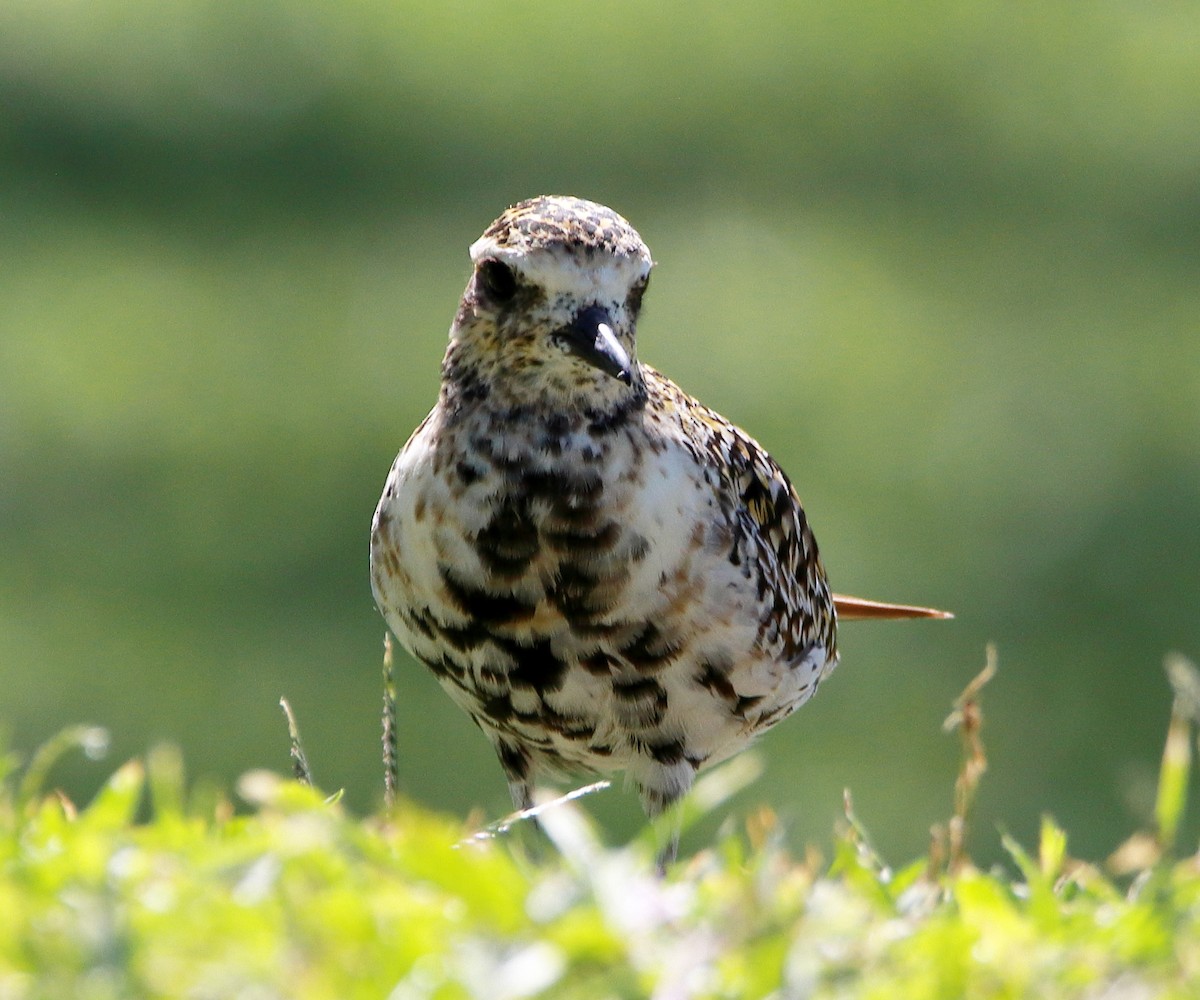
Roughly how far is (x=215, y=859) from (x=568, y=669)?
5.23ft

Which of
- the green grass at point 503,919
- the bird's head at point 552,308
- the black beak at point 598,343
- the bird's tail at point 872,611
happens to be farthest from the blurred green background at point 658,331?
the green grass at point 503,919

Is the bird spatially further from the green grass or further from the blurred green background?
the blurred green background

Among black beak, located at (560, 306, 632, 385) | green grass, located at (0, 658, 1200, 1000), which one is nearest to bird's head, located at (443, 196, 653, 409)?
black beak, located at (560, 306, 632, 385)

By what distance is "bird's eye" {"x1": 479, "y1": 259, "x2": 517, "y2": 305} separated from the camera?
15.6 ft

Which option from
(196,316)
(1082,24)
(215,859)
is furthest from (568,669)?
(1082,24)

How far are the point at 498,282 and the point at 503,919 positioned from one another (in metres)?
2.03

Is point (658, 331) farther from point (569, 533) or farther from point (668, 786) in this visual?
point (569, 533)

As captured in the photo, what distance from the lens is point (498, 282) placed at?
15.7ft

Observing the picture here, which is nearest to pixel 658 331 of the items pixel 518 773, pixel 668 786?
pixel 518 773

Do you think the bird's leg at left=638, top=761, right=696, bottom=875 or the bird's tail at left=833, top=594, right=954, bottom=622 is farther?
the bird's tail at left=833, top=594, right=954, bottom=622

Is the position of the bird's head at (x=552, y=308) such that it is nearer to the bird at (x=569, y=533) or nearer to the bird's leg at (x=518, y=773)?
the bird at (x=569, y=533)

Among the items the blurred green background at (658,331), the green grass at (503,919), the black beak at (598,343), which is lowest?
the blurred green background at (658,331)

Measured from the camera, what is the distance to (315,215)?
12992mm

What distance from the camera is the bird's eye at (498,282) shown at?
15.6 feet
